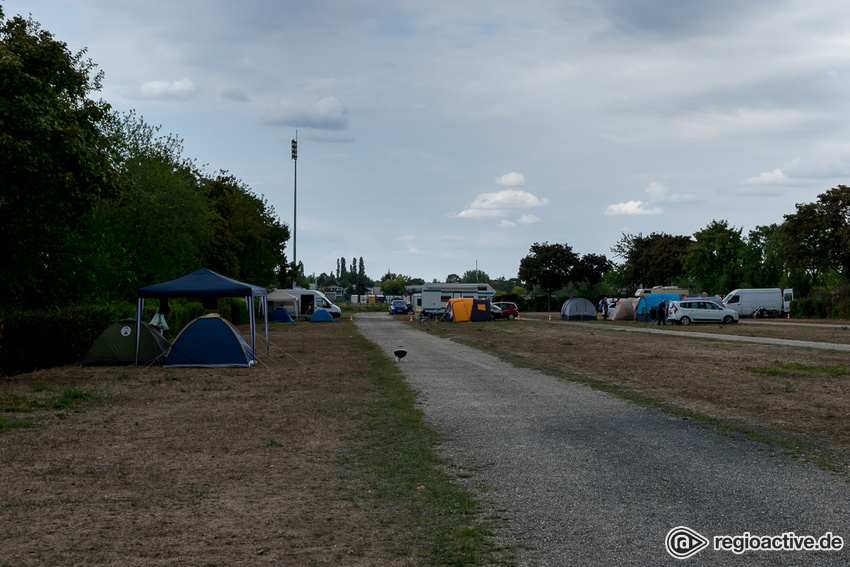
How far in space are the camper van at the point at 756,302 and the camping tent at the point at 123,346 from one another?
157 feet

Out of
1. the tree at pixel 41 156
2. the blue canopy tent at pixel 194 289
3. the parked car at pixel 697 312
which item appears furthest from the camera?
the parked car at pixel 697 312

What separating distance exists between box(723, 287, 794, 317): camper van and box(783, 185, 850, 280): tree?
4.06 metres

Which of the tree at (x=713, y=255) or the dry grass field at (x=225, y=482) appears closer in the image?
the dry grass field at (x=225, y=482)

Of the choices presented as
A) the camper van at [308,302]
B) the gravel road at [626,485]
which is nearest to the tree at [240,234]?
the camper van at [308,302]

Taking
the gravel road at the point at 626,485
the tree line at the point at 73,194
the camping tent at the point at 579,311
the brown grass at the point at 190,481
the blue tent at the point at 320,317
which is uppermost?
the tree line at the point at 73,194

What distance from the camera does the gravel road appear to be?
510 cm

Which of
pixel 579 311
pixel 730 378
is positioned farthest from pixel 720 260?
pixel 730 378

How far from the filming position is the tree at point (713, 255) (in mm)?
79438

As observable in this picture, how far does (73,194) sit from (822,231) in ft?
186

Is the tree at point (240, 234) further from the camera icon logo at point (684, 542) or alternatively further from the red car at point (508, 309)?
the camera icon logo at point (684, 542)

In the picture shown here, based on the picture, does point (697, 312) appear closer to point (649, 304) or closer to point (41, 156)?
point (649, 304)

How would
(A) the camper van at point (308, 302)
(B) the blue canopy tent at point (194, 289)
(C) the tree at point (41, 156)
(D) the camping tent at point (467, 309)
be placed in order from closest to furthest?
(C) the tree at point (41, 156) < (B) the blue canopy tent at point (194, 289) < (D) the camping tent at point (467, 309) < (A) the camper van at point (308, 302)

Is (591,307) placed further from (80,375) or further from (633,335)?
(80,375)

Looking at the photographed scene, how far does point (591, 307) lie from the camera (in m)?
55.2
